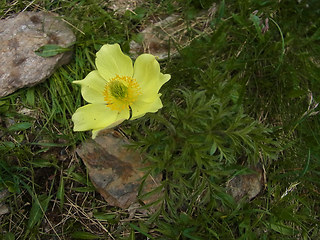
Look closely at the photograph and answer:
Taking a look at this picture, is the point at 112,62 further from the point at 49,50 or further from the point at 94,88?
the point at 49,50

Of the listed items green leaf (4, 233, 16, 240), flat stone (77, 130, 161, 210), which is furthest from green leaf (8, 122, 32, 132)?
green leaf (4, 233, 16, 240)

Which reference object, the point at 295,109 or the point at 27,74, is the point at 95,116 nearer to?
the point at 27,74

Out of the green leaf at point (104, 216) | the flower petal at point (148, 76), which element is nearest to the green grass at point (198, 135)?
the green leaf at point (104, 216)

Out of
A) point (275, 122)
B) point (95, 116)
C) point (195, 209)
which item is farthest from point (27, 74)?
point (275, 122)

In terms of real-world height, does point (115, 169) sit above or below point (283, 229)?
above

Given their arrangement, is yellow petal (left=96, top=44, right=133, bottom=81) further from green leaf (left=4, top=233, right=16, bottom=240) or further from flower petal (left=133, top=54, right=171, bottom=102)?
green leaf (left=4, top=233, right=16, bottom=240)

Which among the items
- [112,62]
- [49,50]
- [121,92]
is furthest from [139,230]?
[49,50]

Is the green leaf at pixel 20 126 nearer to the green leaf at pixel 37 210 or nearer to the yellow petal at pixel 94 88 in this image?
the green leaf at pixel 37 210
